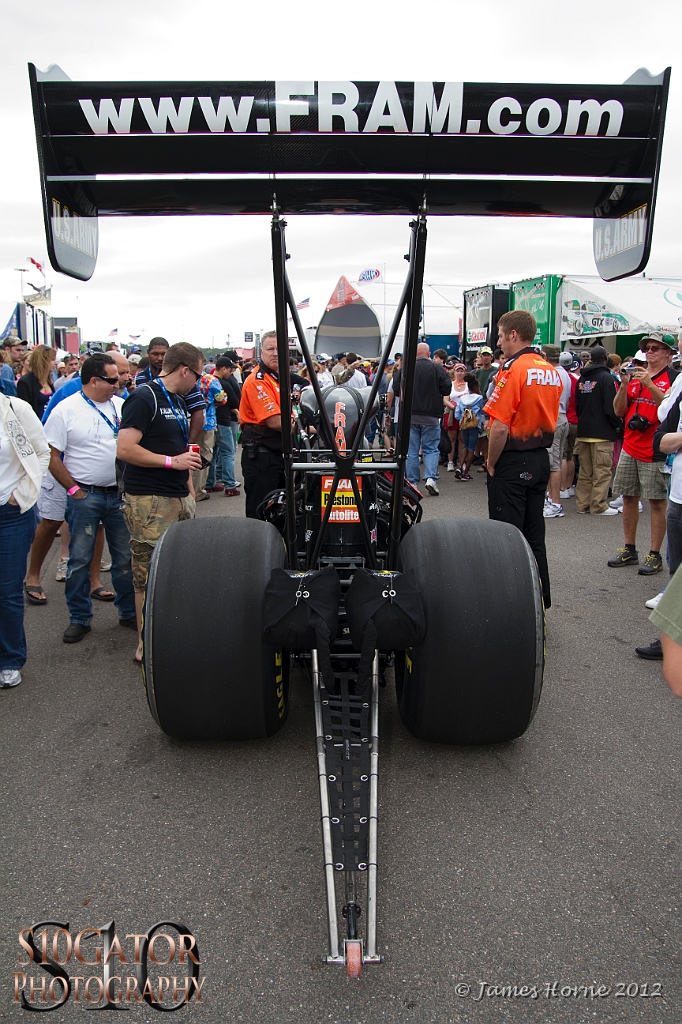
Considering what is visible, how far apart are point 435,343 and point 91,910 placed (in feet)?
77.0

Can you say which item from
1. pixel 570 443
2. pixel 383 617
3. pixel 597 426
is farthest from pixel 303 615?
pixel 570 443

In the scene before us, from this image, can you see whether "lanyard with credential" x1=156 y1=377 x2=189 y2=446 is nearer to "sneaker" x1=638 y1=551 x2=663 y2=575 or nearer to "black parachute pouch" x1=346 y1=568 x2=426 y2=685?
"black parachute pouch" x1=346 y1=568 x2=426 y2=685

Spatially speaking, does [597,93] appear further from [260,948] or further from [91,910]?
[91,910]

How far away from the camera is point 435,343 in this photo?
24531 millimetres

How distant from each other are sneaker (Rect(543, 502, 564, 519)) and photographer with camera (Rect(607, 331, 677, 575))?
2071 millimetres

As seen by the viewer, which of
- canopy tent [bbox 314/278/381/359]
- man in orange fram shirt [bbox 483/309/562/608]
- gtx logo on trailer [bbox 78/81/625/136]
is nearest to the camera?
gtx logo on trailer [bbox 78/81/625/136]

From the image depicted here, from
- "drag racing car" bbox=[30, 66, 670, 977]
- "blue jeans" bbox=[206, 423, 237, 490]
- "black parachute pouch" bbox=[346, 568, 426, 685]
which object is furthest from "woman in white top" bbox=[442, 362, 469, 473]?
"black parachute pouch" bbox=[346, 568, 426, 685]

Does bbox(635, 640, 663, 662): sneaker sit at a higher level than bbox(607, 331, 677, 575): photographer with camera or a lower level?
lower

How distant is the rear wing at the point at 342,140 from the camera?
2270 mm

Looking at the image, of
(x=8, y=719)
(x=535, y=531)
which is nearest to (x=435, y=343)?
(x=535, y=531)

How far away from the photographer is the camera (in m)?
6.54

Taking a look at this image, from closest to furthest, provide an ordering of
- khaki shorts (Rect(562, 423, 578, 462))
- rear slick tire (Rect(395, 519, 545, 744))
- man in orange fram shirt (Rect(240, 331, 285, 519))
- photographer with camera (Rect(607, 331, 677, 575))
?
rear slick tire (Rect(395, 519, 545, 744)) → man in orange fram shirt (Rect(240, 331, 285, 519)) → photographer with camera (Rect(607, 331, 677, 575)) → khaki shorts (Rect(562, 423, 578, 462))

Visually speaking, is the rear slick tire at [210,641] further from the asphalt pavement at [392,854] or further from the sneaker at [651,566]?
the sneaker at [651,566]

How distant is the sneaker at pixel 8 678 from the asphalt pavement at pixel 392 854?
21 cm
